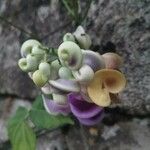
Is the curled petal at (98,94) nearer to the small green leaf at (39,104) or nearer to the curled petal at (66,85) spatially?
the curled petal at (66,85)

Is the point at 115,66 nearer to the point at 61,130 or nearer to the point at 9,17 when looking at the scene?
the point at 61,130

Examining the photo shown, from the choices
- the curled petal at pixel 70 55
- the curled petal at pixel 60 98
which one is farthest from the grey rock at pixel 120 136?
the curled petal at pixel 70 55

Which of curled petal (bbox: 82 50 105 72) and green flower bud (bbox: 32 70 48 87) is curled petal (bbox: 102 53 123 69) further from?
green flower bud (bbox: 32 70 48 87)

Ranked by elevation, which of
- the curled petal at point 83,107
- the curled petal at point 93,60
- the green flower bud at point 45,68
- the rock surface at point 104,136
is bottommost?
the rock surface at point 104,136

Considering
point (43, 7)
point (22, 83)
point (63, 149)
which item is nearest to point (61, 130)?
point (63, 149)

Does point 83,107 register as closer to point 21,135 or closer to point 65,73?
point 65,73

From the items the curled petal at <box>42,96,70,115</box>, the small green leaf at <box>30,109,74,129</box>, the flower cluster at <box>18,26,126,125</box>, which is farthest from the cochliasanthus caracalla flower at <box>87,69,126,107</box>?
the small green leaf at <box>30,109,74,129</box>

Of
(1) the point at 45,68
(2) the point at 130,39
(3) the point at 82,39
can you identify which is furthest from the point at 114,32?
(1) the point at 45,68
